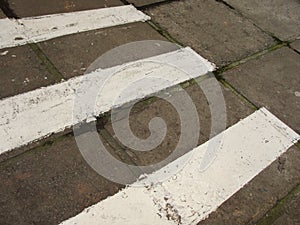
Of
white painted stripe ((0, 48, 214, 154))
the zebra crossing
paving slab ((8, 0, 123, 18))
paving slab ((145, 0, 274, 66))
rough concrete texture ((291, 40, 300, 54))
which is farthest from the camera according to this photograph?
rough concrete texture ((291, 40, 300, 54))

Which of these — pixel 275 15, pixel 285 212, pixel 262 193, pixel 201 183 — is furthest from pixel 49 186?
pixel 275 15

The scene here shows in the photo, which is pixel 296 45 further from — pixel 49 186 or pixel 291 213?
pixel 49 186

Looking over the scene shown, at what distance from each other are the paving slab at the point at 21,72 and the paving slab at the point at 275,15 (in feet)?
8.30

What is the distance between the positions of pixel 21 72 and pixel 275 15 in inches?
122

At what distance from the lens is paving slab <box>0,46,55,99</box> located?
8.89 ft

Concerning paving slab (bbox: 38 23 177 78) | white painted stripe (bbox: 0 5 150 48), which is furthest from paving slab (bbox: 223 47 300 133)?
white painted stripe (bbox: 0 5 150 48)

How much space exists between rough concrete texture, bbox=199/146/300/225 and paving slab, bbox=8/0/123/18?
2350 mm

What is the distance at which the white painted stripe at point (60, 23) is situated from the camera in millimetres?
3117

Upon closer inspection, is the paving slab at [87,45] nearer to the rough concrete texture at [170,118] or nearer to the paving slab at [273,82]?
the rough concrete texture at [170,118]

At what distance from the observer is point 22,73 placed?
2826 mm

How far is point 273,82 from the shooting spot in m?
3.36

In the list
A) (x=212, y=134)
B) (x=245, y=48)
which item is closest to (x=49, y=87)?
(x=212, y=134)

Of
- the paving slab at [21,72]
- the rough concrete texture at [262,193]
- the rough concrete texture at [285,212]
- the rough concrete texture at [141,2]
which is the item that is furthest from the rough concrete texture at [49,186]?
the rough concrete texture at [141,2]

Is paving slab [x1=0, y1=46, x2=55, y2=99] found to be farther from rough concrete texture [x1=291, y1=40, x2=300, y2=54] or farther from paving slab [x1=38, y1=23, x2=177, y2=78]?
rough concrete texture [x1=291, y1=40, x2=300, y2=54]
